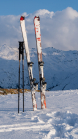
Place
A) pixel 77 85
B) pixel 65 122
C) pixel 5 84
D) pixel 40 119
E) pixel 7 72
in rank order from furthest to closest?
pixel 7 72
pixel 5 84
pixel 77 85
pixel 40 119
pixel 65 122

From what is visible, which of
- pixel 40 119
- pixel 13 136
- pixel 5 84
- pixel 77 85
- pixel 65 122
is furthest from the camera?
pixel 5 84

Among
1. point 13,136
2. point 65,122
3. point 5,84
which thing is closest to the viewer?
point 13,136

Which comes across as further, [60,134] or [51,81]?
[51,81]

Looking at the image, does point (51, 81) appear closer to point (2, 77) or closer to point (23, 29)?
point (2, 77)

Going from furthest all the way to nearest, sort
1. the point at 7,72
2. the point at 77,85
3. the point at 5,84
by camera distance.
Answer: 1. the point at 7,72
2. the point at 5,84
3. the point at 77,85

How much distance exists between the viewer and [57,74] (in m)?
194

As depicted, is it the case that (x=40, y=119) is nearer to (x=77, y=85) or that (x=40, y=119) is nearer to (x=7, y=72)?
(x=77, y=85)

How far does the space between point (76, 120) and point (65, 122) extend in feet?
1.11

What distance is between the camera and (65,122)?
4.33 m

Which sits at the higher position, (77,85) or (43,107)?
(43,107)

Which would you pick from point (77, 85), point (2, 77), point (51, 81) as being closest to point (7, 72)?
point (2, 77)

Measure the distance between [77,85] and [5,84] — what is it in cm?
8734

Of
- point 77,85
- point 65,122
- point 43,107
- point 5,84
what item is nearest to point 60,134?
point 65,122

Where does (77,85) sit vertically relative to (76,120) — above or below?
below
